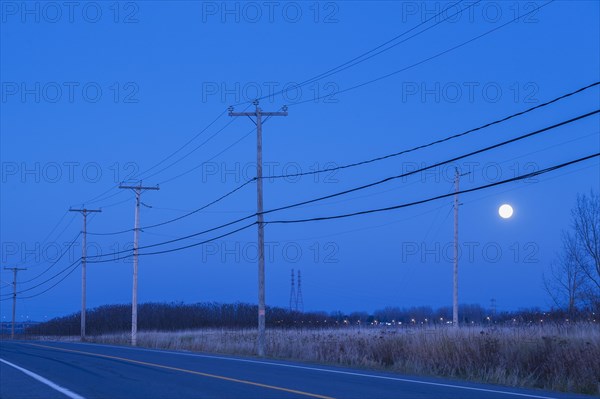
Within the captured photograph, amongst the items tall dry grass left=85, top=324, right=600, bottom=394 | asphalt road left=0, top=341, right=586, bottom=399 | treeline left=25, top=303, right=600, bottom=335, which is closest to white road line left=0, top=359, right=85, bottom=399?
asphalt road left=0, top=341, right=586, bottom=399

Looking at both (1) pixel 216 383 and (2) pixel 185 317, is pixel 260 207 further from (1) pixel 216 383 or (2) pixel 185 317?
(2) pixel 185 317

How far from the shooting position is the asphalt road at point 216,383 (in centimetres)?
1399

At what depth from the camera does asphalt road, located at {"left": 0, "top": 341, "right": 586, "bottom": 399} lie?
14.0m

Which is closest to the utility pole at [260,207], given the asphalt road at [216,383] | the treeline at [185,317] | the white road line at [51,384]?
the asphalt road at [216,383]

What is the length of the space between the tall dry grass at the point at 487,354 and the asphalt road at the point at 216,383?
2867 mm

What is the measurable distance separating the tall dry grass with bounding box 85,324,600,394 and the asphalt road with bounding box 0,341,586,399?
2.87 m

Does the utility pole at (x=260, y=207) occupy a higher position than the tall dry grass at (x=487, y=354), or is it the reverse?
the utility pole at (x=260, y=207)

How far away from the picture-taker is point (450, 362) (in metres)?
22.1

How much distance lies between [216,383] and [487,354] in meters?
→ 9.29

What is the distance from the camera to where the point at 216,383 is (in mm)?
15828

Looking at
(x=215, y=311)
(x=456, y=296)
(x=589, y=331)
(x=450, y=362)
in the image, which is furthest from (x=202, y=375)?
(x=215, y=311)

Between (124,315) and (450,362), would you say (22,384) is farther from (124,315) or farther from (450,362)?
(124,315)

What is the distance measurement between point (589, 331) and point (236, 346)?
16.4 m

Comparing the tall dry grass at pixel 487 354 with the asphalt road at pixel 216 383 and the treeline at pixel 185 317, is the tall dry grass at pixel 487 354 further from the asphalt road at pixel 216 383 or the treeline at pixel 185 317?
the treeline at pixel 185 317
